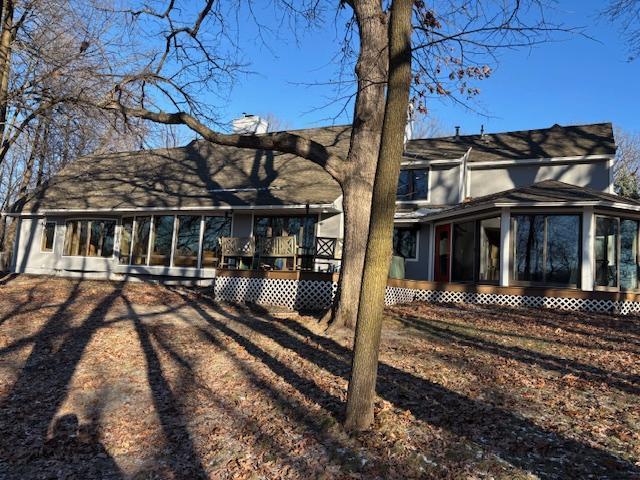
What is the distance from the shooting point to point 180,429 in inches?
205

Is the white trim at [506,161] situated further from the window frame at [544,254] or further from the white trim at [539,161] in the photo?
the window frame at [544,254]

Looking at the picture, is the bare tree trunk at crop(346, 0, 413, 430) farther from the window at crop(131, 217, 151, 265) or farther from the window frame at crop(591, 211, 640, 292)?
the window at crop(131, 217, 151, 265)

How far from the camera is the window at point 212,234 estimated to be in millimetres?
18516

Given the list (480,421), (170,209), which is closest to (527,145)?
(170,209)

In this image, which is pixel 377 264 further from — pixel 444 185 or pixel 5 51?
pixel 444 185

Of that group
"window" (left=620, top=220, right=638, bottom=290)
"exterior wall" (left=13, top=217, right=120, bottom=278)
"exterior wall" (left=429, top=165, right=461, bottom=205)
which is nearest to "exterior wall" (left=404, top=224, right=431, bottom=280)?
"exterior wall" (left=429, top=165, right=461, bottom=205)

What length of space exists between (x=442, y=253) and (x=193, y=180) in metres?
10.3

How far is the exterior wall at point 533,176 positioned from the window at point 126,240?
1378 cm

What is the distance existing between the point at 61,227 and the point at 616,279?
21135 millimetres

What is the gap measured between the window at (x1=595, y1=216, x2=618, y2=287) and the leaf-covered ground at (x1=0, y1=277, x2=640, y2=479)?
3.74m

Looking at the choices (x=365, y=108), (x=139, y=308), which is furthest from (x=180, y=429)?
(x=139, y=308)

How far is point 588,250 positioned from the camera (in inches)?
518

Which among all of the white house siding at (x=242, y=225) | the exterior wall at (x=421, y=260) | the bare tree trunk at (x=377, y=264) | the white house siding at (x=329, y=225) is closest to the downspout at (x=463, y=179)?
the exterior wall at (x=421, y=260)

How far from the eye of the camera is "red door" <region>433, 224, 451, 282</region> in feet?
56.8
